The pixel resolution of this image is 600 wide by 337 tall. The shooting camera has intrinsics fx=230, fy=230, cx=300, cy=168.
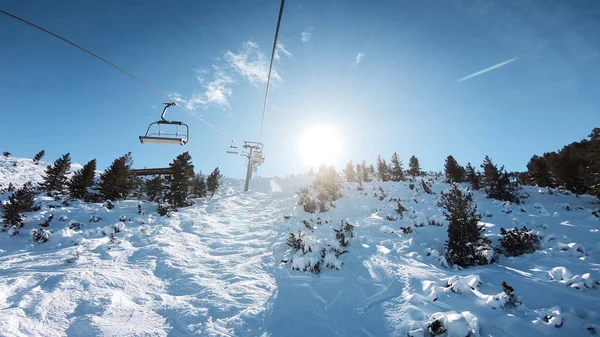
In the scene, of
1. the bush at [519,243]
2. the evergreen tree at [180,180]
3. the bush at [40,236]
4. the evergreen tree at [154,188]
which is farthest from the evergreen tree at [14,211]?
the bush at [519,243]

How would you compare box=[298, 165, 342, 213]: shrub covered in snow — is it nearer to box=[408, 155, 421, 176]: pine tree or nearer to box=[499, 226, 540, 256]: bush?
box=[499, 226, 540, 256]: bush

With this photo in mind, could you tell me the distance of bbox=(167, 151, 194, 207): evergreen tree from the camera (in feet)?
64.0

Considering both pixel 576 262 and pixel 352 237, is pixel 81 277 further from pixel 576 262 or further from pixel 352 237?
pixel 576 262

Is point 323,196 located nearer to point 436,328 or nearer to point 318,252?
point 318,252

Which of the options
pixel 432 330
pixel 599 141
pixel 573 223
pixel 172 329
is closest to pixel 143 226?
pixel 172 329

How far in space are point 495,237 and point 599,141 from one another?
14044 mm

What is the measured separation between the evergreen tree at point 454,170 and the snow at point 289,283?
44.3ft

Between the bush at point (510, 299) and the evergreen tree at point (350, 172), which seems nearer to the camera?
the bush at point (510, 299)

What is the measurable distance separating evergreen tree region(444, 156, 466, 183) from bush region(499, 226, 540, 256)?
61.9ft

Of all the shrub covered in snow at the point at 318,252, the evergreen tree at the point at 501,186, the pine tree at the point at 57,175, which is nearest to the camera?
the shrub covered in snow at the point at 318,252

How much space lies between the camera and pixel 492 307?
14.2ft

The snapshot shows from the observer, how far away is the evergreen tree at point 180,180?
1950cm

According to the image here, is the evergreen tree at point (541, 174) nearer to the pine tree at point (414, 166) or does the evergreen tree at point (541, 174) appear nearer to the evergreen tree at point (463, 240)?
the pine tree at point (414, 166)

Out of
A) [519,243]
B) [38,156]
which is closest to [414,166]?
[519,243]
